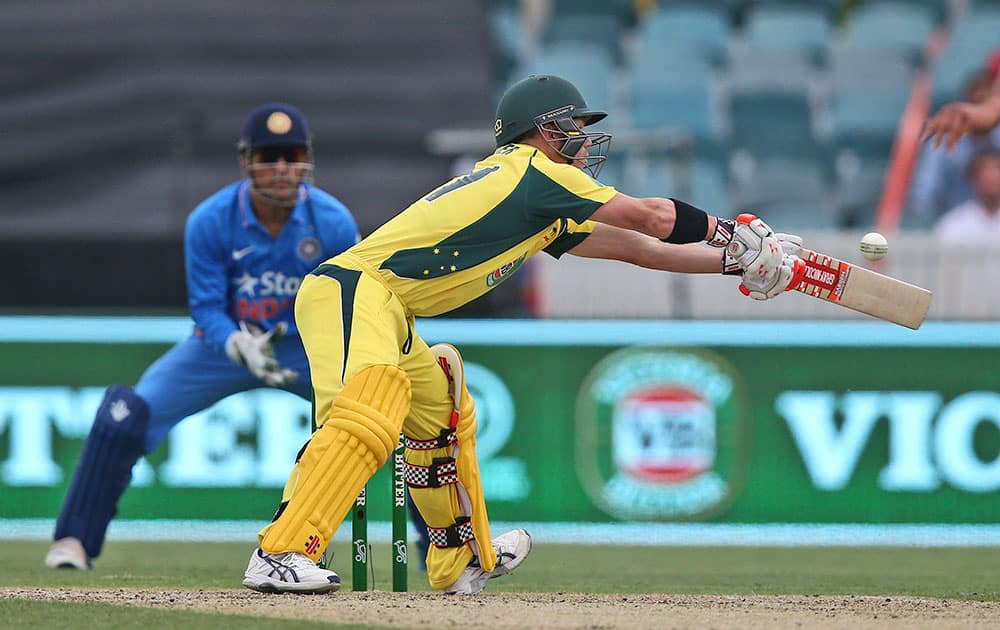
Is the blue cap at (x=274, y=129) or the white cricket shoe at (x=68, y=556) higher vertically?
the blue cap at (x=274, y=129)

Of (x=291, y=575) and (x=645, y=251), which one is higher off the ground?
(x=645, y=251)

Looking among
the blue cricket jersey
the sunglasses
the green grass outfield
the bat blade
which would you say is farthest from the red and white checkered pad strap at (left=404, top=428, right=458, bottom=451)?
the sunglasses

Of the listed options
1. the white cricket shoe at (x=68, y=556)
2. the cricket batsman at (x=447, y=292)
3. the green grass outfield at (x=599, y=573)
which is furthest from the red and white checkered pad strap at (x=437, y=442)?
the white cricket shoe at (x=68, y=556)

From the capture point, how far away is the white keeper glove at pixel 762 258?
591 cm

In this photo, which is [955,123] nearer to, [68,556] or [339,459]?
[339,459]

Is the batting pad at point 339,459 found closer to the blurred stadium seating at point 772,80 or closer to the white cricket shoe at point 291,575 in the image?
the white cricket shoe at point 291,575

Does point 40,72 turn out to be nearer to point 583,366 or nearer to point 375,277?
point 583,366

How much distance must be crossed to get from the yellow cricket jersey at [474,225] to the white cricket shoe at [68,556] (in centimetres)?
243

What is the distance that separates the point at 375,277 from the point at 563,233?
0.74 m

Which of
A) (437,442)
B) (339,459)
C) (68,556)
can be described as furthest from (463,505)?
(68,556)

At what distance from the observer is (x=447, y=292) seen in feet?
19.3

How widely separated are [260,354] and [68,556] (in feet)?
4.37

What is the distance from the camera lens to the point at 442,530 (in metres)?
6.17

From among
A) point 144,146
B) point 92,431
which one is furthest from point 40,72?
point 92,431
